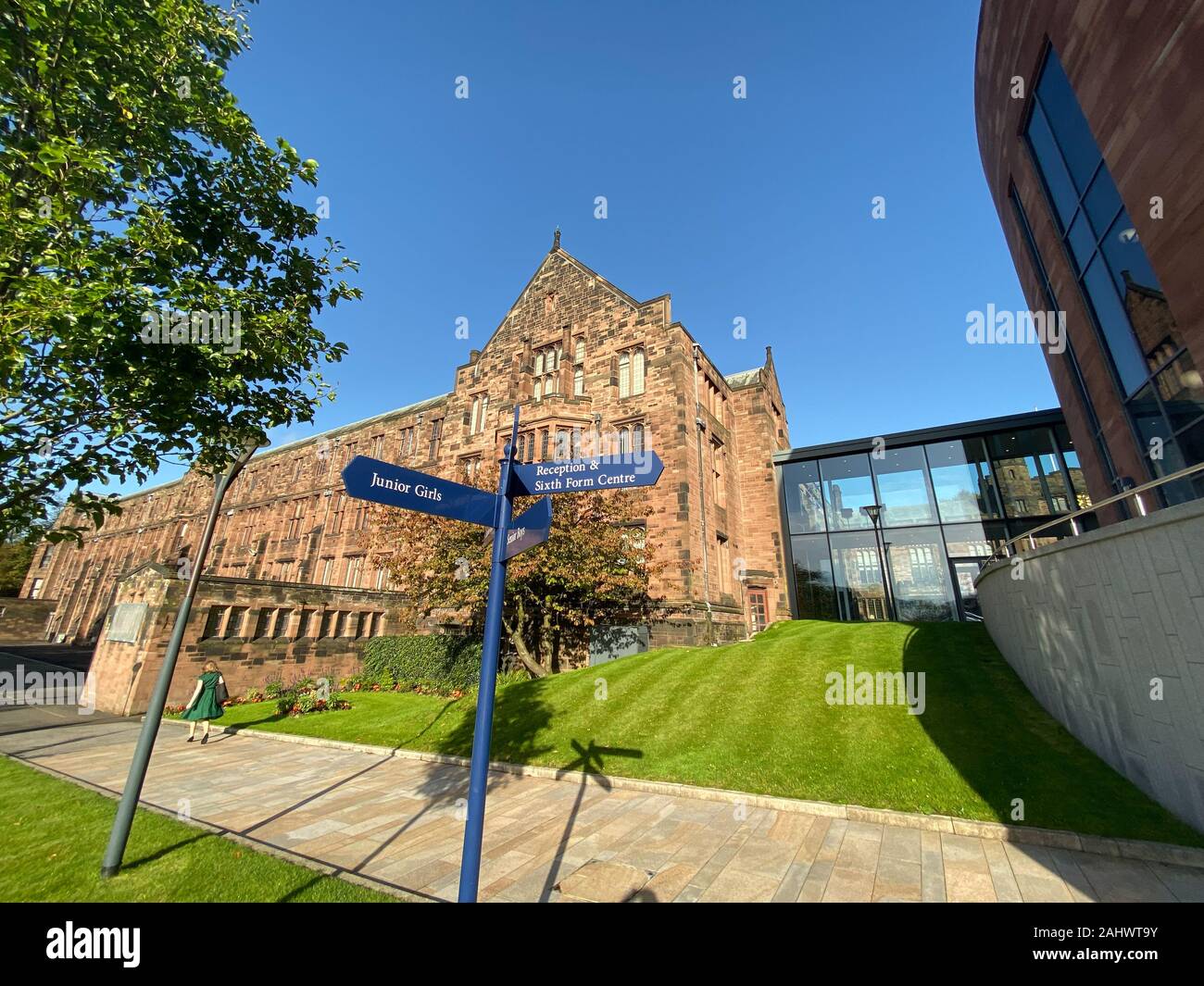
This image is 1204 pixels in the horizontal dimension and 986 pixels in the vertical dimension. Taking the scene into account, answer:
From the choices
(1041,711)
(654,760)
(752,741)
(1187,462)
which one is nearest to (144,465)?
(654,760)

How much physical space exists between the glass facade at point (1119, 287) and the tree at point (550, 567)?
1242cm

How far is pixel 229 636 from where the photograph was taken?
18375 mm

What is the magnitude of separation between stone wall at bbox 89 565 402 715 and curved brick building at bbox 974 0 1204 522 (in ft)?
85.0

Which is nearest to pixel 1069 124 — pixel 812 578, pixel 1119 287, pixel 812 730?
pixel 1119 287

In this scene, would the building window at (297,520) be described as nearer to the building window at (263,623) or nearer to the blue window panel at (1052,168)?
the building window at (263,623)

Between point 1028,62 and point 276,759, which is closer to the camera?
point 276,759

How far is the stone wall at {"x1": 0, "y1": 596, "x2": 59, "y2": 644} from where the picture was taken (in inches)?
1841

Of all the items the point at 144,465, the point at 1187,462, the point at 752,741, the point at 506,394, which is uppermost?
the point at 506,394

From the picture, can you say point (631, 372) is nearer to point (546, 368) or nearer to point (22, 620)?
point (546, 368)

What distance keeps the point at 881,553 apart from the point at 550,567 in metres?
14.8

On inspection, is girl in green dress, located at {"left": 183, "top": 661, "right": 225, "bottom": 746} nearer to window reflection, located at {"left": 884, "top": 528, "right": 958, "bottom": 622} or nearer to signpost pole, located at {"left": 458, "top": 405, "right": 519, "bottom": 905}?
signpost pole, located at {"left": 458, "top": 405, "right": 519, "bottom": 905}

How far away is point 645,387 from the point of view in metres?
22.0

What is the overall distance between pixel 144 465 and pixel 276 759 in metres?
7.27
